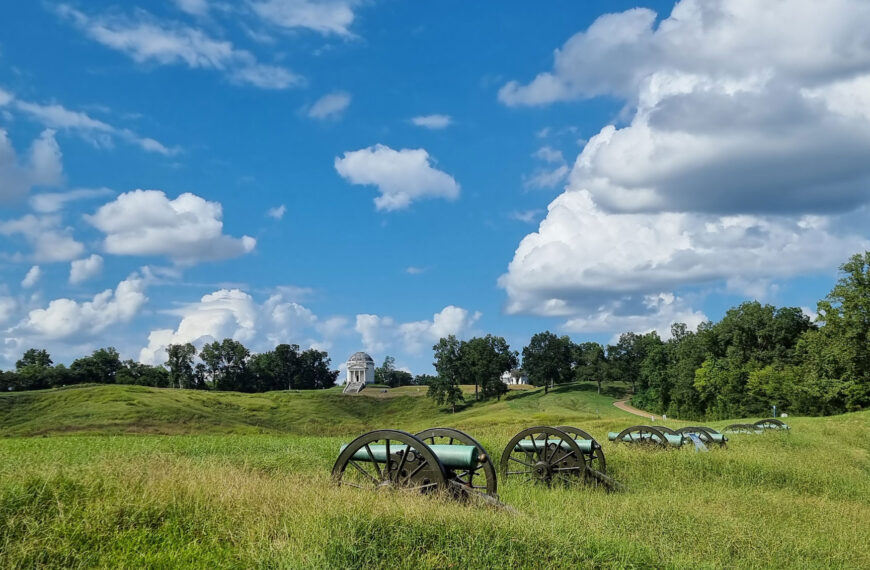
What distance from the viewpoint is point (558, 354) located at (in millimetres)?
120625

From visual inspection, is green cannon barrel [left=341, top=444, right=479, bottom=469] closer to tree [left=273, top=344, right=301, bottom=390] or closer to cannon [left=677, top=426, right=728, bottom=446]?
cannon [left=677, top=426, right=728, bottom=446]

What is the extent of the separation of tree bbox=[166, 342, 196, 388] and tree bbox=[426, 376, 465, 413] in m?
50.9

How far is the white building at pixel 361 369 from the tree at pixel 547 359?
166 feet

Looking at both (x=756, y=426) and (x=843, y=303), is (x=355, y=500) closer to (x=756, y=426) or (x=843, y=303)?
(x=756, y=426)

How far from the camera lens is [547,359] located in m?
120

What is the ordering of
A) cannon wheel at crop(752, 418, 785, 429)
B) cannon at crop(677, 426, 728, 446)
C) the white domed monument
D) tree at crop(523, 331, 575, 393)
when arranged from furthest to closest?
1. the white domed monument
2. tree at crop(523, 331, 575, 393)
3. cannon wheel at crop(752, 418, 785, 429)
4. cannon at crop(677, 426, 728, 446)

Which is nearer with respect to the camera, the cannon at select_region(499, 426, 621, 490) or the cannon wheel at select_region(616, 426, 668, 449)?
the cannon at select_region(499, 426, 621, 490)

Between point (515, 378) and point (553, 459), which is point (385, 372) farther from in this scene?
point (553, 459)

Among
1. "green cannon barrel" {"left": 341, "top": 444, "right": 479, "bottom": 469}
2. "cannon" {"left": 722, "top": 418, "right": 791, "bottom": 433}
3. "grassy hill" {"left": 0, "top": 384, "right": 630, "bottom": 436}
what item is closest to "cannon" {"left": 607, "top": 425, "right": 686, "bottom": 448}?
"cannon" {"left": 722, "top": 418, "right": 791, "bottom": 433}

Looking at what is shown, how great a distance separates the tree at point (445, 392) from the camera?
102438mm

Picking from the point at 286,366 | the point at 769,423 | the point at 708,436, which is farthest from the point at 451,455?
the point at 286,366

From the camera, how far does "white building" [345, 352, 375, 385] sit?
159 metres

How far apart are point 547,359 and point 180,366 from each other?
72101 millimetres

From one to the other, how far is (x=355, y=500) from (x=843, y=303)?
54.8 meters
